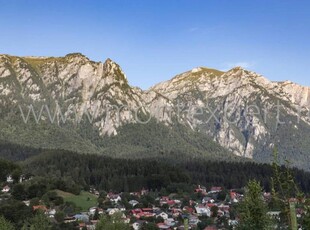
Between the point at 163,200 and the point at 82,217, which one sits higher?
the point at 82,217

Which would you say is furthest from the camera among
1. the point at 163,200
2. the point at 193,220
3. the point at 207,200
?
the point at 207,200

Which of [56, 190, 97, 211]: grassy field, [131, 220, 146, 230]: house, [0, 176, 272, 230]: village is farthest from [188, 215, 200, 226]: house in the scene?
[56, 190, 97, 211]: grassy field

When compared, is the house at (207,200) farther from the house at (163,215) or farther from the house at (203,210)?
the house at (163,215)

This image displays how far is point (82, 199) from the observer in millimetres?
156125

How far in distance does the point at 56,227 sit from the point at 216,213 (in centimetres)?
5455

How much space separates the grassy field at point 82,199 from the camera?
5720 inches

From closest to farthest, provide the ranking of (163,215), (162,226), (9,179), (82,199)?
(162,226)
(163,215)
(82,199)
(9,179)

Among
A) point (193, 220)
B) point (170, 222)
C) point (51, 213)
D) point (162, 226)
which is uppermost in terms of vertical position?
point (51, 213)

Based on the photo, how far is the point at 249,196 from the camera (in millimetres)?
30734

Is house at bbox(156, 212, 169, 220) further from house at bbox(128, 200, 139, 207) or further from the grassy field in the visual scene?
the grassy field

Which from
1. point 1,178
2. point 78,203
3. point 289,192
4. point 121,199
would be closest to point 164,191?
point 121,199

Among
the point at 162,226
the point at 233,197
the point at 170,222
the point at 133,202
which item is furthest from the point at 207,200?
the point at 162,226

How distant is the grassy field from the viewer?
145m

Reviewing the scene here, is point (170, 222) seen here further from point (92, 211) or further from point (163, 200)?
point (163, 200)
